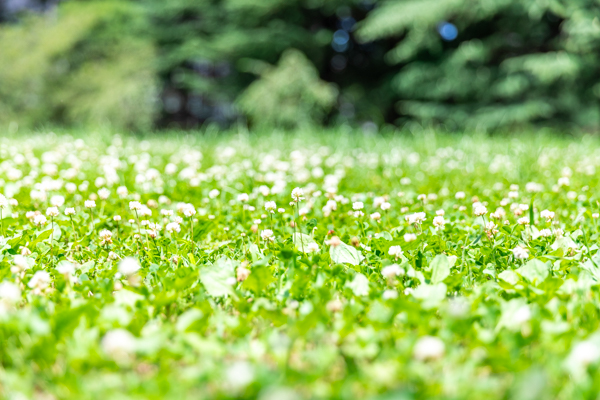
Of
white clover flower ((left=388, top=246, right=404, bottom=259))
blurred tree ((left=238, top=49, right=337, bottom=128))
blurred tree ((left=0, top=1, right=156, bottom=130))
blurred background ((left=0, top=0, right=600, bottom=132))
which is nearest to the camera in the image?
white clover flower ((left=388, top=246, right=404, bottom=259))

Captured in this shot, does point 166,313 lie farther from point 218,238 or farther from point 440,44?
point 440,44

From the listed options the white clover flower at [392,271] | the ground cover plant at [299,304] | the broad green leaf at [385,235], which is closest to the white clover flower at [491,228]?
the ground cover plant at [299,304]

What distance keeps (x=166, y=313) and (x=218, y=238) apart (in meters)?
0.90

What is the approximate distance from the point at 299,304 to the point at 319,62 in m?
11.4

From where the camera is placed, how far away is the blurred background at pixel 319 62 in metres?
9.67

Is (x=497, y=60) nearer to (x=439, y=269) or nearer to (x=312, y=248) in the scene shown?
(x=312, y=248)

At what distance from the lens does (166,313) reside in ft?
4.66

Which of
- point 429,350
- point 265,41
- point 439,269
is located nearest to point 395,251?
point 439,269

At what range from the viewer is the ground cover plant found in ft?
3.23

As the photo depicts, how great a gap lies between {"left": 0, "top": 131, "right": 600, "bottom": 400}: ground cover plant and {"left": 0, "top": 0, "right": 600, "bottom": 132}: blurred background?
286 inches

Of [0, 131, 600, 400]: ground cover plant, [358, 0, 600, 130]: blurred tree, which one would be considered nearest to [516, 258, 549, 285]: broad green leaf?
[0, 131, 600, 400]: ground cover plant

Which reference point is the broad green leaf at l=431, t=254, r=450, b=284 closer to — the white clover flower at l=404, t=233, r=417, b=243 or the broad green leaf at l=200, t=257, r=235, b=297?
the white clover flower at l=404, t=233, r=417, b=243

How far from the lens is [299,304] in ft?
4.79

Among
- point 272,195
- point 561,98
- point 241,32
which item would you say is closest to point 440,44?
point 561,98
